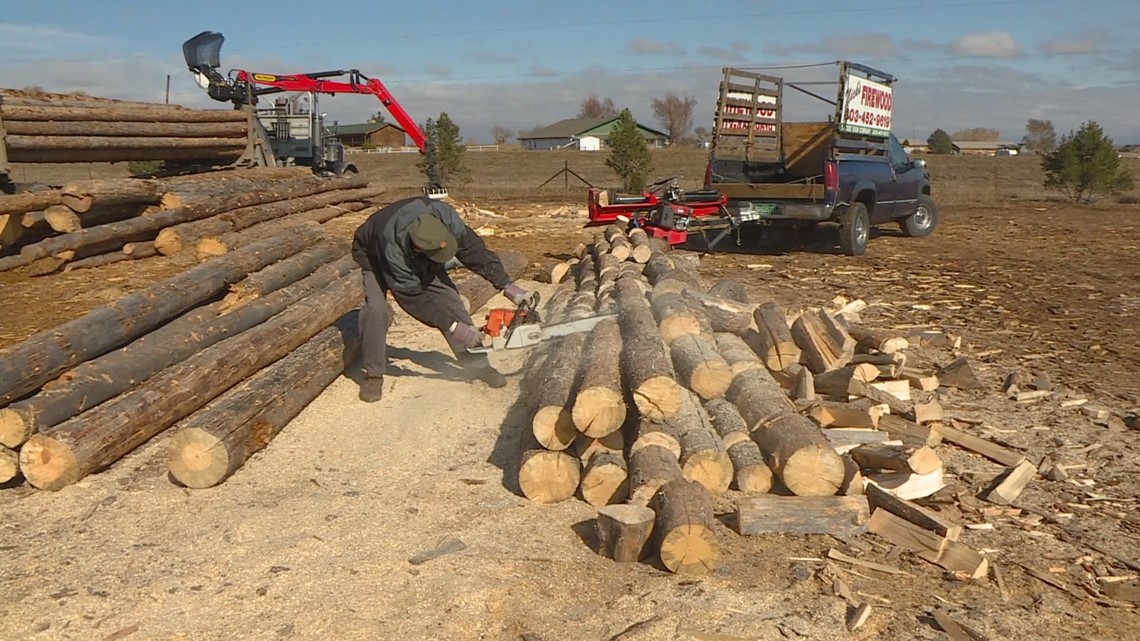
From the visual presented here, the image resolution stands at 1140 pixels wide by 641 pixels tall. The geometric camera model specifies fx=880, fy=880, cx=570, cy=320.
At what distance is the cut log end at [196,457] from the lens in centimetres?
491

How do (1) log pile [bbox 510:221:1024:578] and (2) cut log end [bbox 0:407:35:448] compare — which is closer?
(1) log pile [bbox 510:221:1024:578]

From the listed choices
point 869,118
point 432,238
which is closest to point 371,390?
point 432,238

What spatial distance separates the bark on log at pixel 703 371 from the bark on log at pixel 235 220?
24.9 feet

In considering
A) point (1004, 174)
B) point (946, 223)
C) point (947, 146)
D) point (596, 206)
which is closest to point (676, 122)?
point (947, 146)


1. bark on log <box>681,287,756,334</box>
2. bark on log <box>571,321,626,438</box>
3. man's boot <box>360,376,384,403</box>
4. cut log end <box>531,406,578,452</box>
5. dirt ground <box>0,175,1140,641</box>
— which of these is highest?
bark on log <box>681,287,756,334</box>

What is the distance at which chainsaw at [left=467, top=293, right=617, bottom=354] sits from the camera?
248 inches

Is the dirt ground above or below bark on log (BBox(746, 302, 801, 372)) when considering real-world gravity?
below

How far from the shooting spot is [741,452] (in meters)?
4.95

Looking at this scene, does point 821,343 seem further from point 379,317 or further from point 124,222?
point 124,222

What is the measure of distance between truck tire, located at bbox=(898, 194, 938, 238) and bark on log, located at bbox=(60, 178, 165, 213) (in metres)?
12.6

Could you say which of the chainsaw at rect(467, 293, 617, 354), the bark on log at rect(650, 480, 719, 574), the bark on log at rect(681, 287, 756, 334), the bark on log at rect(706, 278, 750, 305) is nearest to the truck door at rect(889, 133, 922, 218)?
the bark on log at rect(706, 278, 750, 305)

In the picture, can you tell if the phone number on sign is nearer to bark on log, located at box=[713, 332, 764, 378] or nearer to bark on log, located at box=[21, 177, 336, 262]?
bark on log, located at box=[713, 332, 764, 378]

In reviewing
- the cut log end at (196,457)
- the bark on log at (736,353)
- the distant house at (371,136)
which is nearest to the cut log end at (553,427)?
the bark on log at (736,353)

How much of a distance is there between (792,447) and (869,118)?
1100 centimetres
